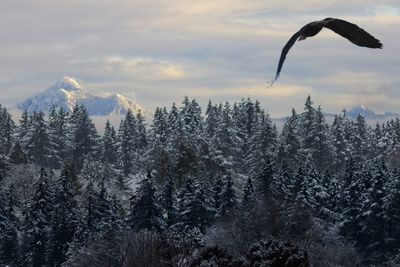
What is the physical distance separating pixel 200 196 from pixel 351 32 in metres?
61.9

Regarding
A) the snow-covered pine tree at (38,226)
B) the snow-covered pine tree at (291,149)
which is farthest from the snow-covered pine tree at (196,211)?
the snow-covered pine tree at (291,149)

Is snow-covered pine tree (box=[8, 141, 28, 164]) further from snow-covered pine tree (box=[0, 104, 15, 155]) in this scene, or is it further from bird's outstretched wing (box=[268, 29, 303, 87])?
bird's outstretched wing (box=[268, 29, 303, 87])

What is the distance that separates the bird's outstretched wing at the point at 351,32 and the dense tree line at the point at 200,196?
18.5 metres

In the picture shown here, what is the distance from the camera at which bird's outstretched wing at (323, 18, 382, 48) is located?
2586 mm

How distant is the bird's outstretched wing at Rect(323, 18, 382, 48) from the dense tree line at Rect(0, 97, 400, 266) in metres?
18.5

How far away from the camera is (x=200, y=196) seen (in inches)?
2527

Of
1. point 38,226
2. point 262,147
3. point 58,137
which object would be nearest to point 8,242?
point 38,226

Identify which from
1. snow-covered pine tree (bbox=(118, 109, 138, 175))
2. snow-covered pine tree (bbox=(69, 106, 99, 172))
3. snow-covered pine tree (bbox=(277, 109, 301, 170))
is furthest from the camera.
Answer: snow-covered pine tree (bbox=(118, 109, 138, 175))

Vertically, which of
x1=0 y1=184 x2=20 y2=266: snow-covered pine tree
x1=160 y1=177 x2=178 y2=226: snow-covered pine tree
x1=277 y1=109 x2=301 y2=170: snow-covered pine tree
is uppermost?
x1=277 y1=109 x2=301 y2=170: snow-covered pine tree

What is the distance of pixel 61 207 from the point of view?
206ft

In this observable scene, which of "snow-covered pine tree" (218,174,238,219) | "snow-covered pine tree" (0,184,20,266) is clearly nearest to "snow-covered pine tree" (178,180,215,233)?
"snow-covered pine tree" (218,174,238,219)

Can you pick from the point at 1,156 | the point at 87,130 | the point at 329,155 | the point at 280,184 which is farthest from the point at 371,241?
the point at 87,130

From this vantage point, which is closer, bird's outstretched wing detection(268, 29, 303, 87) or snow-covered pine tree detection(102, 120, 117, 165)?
bird's outstretched wing detection(268, 29, 303, 87)

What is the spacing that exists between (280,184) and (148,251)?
33.3 m
